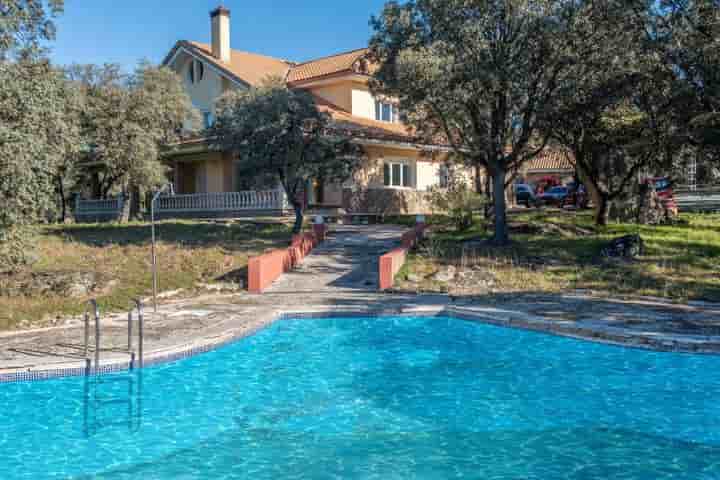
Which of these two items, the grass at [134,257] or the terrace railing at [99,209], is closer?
the grass at [134,257]

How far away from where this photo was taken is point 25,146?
39.6 feet

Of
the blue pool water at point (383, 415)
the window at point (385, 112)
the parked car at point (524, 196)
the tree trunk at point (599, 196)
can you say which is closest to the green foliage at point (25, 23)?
the blue pool water at point (383, 415)

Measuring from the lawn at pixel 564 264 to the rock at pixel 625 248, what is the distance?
Answer: 0.93 ft

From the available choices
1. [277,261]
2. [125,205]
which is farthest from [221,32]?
[277,261]

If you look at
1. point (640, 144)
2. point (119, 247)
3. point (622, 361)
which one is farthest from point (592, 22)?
point (119, 247)

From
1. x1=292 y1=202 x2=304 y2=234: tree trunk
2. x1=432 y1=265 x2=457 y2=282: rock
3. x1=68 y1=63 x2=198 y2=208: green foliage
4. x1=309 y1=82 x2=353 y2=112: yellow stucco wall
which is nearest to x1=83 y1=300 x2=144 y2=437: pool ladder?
x1=432 y1=265 x2=457 y2=282: rock

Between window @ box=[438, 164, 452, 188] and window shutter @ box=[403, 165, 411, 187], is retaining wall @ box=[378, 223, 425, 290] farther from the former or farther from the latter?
window @ box=[438, 164, 452, 188]

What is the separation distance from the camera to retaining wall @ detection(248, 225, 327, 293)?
1631 cm

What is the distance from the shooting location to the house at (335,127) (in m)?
29.4

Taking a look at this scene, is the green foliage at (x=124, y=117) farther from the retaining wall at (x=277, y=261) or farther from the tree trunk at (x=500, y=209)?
the tree trunk at (x=500, y=209)

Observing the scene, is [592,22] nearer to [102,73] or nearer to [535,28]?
[535,28]

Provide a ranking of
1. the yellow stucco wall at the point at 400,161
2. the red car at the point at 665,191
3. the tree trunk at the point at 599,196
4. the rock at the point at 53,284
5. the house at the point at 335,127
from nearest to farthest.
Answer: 1. the rock at the point at 53,284
2. the tree trunk at the point at 599,196
3. the red car at the point at 665,191
4. the house at the point at 335,127
5. the yellow stucco wall at the point at 400,161

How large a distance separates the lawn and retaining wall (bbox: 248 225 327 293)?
359 cm

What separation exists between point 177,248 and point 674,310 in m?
14.6
